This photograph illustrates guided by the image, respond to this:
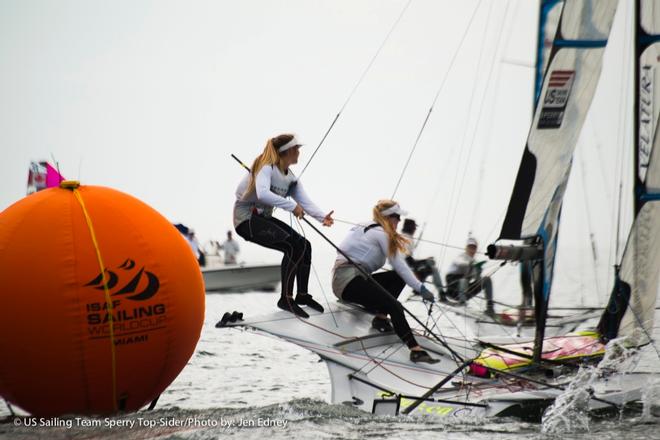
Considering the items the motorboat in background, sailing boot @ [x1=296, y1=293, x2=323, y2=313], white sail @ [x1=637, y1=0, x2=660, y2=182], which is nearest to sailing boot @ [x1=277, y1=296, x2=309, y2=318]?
sailing boot @ [x1=296, y1=293, x2=323, y2=313]

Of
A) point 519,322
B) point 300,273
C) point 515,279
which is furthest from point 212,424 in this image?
point 515,279

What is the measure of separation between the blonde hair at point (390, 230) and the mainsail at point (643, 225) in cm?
229

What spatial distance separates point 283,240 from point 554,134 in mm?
2679

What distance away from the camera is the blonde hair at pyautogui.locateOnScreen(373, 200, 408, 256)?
25.6ft

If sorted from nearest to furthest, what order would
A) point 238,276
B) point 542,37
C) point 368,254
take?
point 368,254 < point 542,37 < point 238,276

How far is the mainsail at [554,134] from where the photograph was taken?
25.7ft

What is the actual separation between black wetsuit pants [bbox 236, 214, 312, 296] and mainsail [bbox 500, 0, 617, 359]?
1754 mm

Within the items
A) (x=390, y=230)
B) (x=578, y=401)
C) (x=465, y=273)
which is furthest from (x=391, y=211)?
(x=465, y=273)

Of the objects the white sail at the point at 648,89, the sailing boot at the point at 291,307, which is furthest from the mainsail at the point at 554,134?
the sailing boot at the point at 291,307

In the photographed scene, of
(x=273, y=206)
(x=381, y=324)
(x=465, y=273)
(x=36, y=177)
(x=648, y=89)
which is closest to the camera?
(x=273, y=206)

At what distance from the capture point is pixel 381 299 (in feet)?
25.5

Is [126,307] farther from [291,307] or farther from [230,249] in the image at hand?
[230,249]

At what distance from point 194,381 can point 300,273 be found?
244 cm

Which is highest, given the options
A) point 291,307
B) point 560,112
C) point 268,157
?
point 560,112
